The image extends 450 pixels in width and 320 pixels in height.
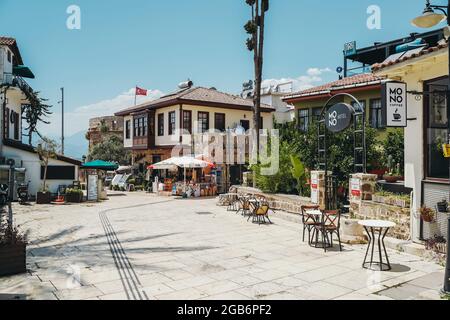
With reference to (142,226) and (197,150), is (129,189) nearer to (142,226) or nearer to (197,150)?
(197,150)

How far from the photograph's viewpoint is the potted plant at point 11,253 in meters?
7.19

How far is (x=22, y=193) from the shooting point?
21.8 metres

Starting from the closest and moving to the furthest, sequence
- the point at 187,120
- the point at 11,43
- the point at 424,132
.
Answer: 1. the point at 424,132
2. the point at 11,43
3. the point at 187,120

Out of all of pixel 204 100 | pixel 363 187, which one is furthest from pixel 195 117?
pixel 363 187

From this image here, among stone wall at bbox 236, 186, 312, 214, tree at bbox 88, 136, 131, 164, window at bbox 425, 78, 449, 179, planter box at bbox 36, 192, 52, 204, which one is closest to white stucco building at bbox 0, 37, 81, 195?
planter box at bbox 36, 192, 52, 204

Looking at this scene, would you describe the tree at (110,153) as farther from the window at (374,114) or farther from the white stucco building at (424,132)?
the white stucco building at (424,132)

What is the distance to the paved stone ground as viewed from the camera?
20.5ft

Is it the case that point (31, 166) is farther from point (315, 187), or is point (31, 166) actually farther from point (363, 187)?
point (363, 187)

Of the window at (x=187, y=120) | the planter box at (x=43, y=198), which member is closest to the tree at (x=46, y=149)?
the planter box at (x=43, y=198)

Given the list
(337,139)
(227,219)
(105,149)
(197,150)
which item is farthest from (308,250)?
(105,149)

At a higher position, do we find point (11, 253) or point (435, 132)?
point (435, 132)

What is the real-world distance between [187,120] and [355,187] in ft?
62.5

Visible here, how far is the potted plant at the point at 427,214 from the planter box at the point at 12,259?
8.86 meters
